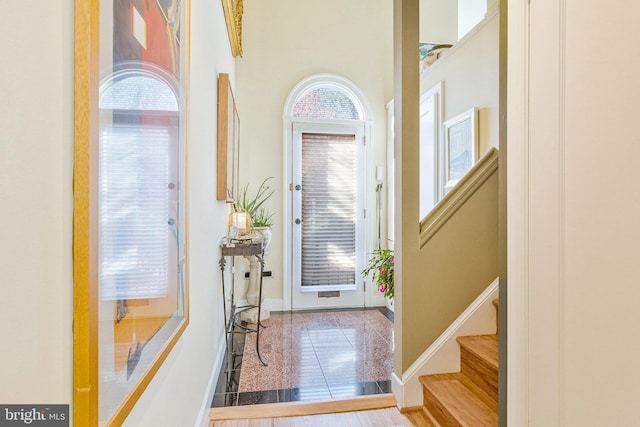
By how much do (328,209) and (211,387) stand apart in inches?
98.1

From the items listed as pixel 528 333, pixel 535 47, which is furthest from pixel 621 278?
pixel 535 47

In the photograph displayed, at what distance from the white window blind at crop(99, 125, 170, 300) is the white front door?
3.10 metres

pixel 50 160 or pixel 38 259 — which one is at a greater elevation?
pixel 50 160

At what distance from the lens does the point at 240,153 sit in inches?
158

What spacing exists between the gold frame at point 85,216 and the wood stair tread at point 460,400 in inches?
65.6

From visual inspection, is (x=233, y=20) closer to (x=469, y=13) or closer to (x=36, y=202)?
(x=469, y=13)

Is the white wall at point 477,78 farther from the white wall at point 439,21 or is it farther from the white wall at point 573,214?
the white wall at point 573,214

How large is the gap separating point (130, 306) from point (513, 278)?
114 cm

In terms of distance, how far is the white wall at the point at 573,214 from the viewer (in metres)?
0.78

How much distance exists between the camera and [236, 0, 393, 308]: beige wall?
159 inches

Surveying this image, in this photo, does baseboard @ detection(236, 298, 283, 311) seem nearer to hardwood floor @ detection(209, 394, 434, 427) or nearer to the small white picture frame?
hardwood floor @ detection(209, 394, 434, 427)

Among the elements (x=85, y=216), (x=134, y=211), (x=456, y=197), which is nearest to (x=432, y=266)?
(x=456, y=197)

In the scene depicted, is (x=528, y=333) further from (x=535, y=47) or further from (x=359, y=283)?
(x=359, y=283)

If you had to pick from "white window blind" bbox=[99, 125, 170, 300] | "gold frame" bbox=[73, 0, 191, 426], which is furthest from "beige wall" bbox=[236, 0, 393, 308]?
"gold frame" bbox=[73, 0, 191, 426]
